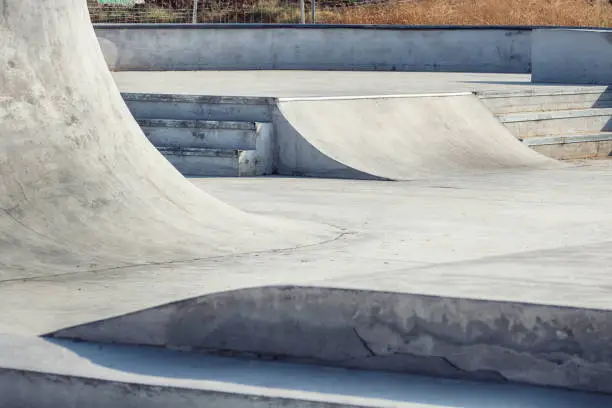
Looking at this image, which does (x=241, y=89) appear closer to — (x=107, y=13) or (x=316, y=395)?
(x=316, y=395)

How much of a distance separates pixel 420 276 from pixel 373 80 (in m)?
12.6

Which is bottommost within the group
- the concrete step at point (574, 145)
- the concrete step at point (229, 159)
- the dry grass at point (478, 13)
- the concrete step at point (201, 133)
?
the concrete step at point (574, 145)

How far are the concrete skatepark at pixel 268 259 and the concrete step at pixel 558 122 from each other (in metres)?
1.76

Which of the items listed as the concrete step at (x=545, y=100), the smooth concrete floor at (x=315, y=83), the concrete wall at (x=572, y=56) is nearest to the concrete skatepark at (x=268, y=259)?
the concrete step at (x=545, y=100)

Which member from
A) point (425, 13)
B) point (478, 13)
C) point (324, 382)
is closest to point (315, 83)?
point (324, 382)

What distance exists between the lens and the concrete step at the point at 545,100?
13.7m

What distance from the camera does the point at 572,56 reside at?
642 inches

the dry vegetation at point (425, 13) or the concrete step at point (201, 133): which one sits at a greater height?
the dry vegetation at point (425, 13)

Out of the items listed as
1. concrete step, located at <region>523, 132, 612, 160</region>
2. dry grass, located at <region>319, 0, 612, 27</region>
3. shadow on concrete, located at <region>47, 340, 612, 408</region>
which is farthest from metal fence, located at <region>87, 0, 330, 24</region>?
shadow on concrete, located at <region>47, 340, 612, 408</region>

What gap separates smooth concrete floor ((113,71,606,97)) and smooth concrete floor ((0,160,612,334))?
10.2 ft

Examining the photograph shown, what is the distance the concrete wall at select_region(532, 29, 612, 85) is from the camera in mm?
15836

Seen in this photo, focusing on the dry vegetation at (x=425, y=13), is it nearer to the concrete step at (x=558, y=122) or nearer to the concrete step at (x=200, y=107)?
the concrete step at (x=558, y=122)

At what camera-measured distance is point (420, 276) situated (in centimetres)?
451

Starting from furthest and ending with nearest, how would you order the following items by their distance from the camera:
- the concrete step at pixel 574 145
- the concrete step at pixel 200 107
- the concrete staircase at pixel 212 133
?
the concrete step at pixel 574 145, the concrete step at pixel 200 107, the concrete staircase at pixel 212 133
